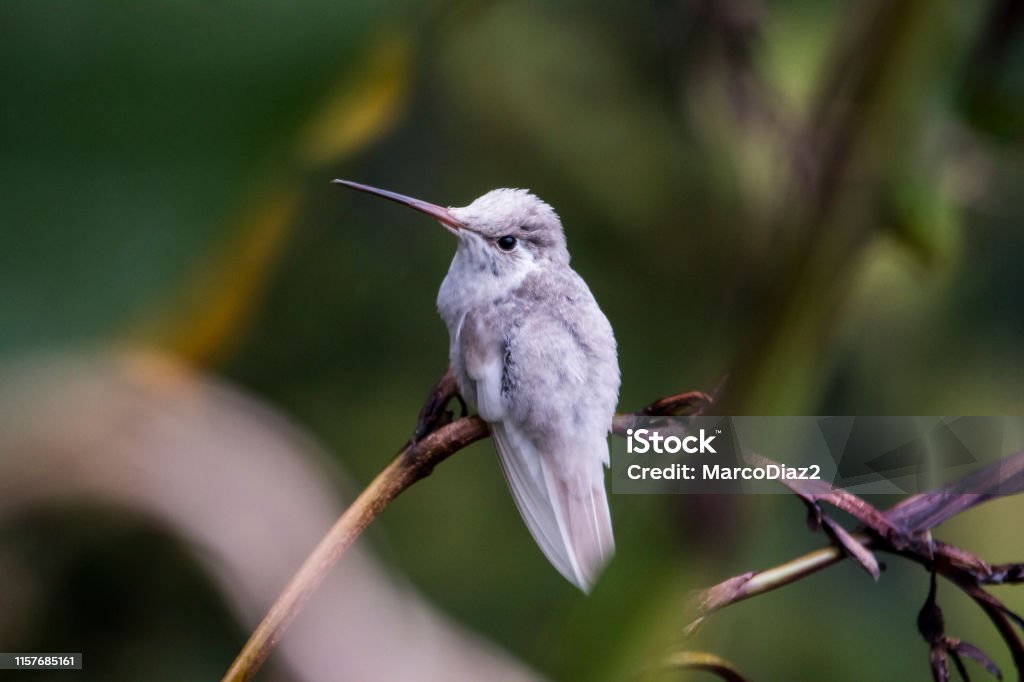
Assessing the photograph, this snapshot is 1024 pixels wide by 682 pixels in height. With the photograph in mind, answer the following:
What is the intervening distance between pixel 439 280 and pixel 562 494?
313mm

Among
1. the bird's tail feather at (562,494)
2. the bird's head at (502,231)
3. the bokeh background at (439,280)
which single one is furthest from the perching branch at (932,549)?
the bird's head at (502,231)

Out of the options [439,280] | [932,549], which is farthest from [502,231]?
[932,549]

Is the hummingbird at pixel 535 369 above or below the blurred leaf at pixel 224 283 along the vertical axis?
below

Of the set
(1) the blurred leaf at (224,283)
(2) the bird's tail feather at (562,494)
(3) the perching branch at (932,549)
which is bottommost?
(2) the bird's tail feather at (562,494)

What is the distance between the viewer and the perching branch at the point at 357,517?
494mm

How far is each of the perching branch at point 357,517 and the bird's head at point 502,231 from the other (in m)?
0.13

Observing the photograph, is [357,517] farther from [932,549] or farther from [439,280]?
[439,280]

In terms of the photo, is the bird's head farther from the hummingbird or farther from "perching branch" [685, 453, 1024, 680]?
"perching branch" [685, 453, 1024, 680]

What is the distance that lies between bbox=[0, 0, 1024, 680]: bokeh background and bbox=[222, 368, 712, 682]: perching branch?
0.09 meters

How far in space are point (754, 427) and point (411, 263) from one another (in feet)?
1.97

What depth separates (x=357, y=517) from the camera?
50cm

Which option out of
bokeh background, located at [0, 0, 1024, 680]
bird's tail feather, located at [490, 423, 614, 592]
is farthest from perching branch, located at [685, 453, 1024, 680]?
bird's tail feather, located at [490, 423, 614, 592]

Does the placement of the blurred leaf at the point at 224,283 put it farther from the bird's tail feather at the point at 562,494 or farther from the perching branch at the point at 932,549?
the perching branch at the point at 932,549

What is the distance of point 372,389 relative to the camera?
907 millimetres
